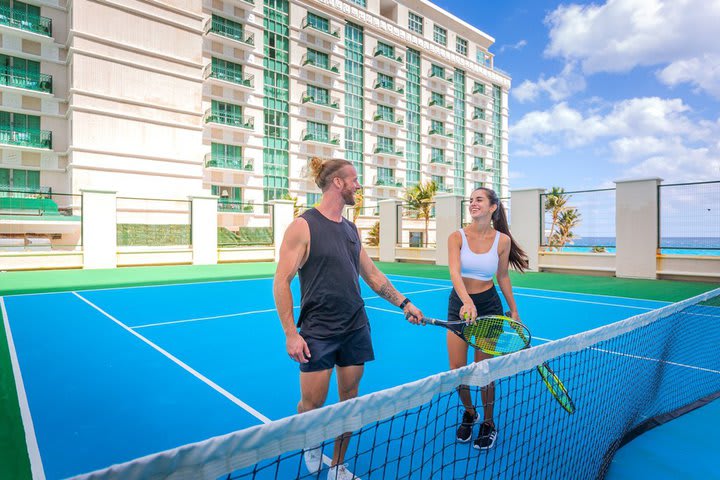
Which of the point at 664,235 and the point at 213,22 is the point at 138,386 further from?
the point at 213,22

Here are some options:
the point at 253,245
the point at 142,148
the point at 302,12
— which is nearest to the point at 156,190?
the point at 142,148

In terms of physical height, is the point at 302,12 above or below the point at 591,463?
above

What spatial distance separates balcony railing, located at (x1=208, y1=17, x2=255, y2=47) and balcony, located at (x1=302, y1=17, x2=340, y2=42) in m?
7.21

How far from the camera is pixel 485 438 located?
347 cm

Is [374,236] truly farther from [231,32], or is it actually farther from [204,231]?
[204,231]

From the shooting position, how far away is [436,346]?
6.76 meters

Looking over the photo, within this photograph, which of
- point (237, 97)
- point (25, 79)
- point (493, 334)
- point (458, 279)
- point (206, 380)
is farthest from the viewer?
point (237, 97)

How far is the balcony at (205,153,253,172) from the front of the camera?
160 feet

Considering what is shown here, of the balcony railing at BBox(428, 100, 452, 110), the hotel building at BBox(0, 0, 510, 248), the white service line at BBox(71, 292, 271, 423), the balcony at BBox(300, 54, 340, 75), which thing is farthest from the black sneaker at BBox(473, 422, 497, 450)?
the balcony railing at BBox(428, 100, 452, 110)

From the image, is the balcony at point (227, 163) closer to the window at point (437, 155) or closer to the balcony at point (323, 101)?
the balcony at point (323, 101)

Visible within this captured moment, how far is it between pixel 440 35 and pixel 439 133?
14778mm

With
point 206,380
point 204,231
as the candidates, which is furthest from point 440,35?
point 206,380

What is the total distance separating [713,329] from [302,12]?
5713 cm

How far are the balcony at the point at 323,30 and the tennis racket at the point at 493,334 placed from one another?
57.7 m
